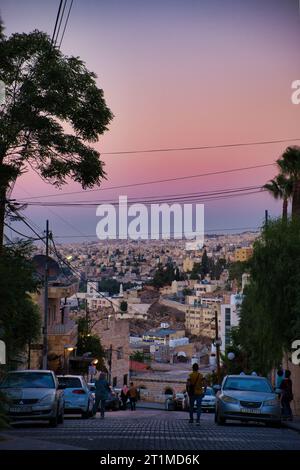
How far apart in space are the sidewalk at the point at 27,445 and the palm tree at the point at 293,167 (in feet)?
103

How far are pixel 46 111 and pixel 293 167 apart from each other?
1089 inches

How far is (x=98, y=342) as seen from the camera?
3073 inches

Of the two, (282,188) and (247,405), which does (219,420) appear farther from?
(282,188)

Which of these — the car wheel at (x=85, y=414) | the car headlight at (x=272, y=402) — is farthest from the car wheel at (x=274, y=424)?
the car wheel at (x=85, y=414)

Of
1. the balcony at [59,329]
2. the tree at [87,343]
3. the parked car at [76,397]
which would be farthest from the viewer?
the tree at [87,343]

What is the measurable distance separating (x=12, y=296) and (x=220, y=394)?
881cm

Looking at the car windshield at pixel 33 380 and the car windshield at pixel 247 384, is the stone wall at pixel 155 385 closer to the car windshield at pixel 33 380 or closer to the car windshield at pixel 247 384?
the car windshield at pixel 247 384

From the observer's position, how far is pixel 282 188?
52375mm

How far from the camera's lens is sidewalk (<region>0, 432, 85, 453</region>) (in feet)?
52.7

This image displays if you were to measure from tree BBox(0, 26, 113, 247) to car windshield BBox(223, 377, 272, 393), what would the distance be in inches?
311

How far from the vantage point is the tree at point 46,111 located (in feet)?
76.0

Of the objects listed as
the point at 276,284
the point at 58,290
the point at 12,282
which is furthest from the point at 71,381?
the point at 58,290
